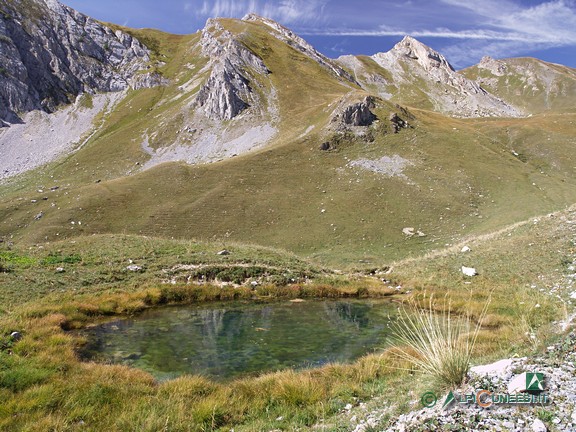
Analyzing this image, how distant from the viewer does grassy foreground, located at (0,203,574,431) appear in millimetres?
9438

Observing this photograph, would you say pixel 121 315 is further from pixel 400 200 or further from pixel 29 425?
→ pixel 400 200

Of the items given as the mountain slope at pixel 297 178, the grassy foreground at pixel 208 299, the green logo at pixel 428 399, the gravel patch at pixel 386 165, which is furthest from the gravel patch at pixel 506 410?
the gravel patch at pixel 386 165

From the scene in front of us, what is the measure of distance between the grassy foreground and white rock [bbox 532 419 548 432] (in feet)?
8.19

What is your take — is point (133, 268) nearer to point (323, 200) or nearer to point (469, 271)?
point (469, 271)

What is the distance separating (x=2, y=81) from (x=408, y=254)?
131 m

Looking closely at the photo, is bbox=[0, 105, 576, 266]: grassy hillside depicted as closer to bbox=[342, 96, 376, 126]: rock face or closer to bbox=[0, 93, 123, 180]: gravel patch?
bbox=[342, 96, 376, 126]: rock face

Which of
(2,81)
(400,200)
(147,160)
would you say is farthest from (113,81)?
(400,200)

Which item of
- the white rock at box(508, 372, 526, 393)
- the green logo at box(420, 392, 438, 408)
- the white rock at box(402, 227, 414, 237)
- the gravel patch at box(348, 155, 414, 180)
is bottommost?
the white rock at box(402, 227, 414, 237)

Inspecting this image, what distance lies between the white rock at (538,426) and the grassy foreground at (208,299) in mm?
2496

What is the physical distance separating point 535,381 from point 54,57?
16790 centimetres

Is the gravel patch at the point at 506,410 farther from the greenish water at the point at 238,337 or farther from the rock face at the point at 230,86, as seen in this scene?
the rock face at the point at 230,86

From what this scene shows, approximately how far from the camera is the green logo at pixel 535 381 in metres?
5.86

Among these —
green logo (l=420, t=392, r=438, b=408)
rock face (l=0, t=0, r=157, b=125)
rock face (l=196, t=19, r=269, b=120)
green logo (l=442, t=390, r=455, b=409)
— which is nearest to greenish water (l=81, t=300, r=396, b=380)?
green logo (l=420, t=392, r=438, b=408)

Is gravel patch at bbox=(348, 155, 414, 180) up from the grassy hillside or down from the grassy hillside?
up
